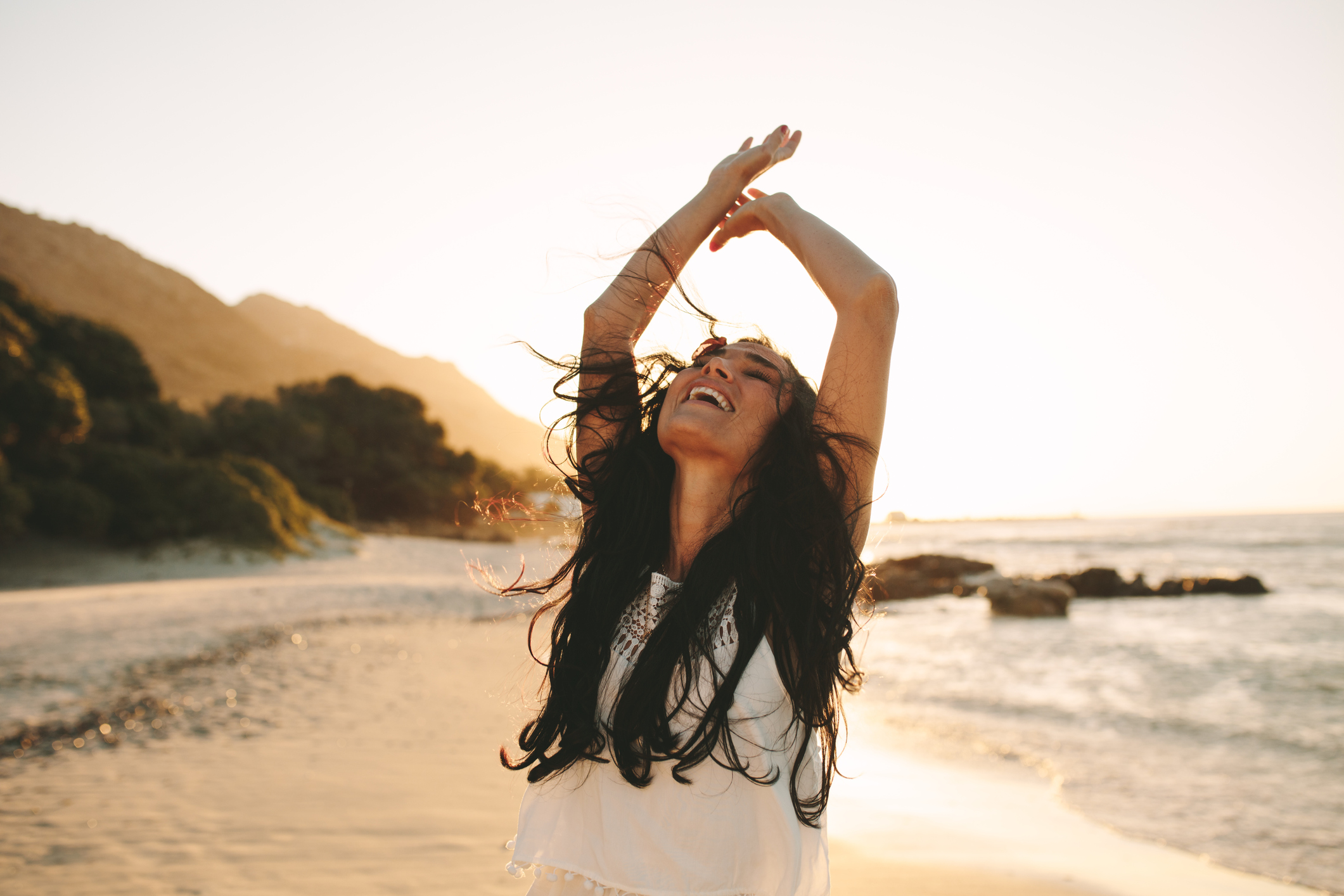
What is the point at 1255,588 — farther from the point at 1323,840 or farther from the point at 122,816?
the point at 122,816

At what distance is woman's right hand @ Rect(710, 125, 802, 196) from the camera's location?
81.0 inches

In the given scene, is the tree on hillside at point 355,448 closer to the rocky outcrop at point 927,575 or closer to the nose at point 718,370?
the rocky outcrop at point 927,575

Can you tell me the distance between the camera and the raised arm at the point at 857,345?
171cm

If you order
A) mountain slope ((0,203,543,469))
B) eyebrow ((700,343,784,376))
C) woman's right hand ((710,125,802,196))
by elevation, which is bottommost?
eyebrow ((700,343,784,376))

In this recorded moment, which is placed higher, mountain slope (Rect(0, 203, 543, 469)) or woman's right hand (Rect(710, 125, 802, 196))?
mountain slope (Rect(0, 203, 543, 469))

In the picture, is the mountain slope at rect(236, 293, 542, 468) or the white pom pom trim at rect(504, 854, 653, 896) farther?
the mountain slope at rect(236, 293, 542, 468)

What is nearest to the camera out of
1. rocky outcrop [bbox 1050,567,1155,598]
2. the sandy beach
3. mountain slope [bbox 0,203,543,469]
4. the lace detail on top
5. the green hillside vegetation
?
the lace detail on top

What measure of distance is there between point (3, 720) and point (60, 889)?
12.2ft

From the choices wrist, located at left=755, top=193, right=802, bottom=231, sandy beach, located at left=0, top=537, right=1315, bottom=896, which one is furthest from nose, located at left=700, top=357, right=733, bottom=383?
sandy beach, located at left=0, top=537, right=1315, bottom=896

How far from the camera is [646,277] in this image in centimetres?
204

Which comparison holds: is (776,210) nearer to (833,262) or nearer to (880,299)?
(833,262)

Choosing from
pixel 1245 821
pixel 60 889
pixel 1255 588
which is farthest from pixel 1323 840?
pixel 1255 588

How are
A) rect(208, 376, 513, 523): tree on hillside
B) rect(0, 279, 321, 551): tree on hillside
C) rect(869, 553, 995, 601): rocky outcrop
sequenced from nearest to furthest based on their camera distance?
rect(0, 279, 321, 551): tree on hillside → rect(869, 553, 995, 601): rocky outcrop → rect(208, 376, 513, 523): tree on hillside

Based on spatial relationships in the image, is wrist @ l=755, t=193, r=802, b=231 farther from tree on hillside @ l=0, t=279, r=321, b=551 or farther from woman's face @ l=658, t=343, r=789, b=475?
tree on hillside @ l=0, t=279, r=321, b=551
